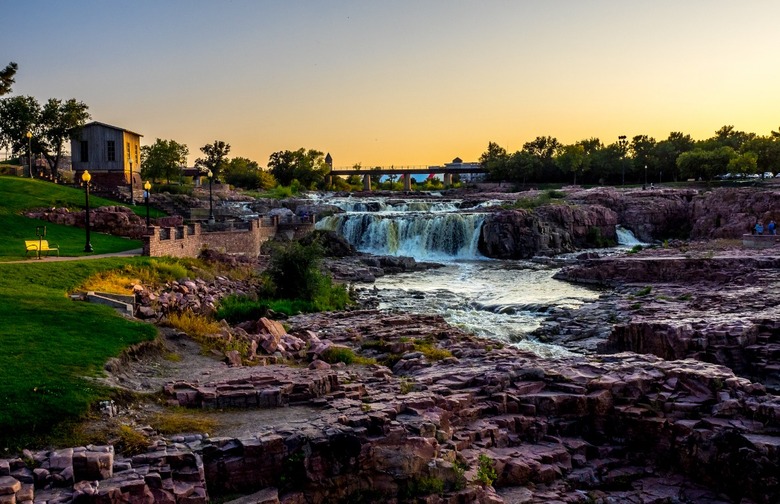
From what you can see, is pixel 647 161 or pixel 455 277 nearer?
pixel 455 277

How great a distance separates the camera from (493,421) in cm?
1116

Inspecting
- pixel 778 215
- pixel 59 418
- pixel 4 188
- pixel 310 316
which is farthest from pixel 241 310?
pixel 778 215

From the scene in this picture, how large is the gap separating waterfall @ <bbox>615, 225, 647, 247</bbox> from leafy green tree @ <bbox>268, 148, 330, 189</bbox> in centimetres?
4998

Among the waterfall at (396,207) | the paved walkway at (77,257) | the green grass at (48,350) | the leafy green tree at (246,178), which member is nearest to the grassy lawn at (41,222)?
the paved walkway at (77,257)

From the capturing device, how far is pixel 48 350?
1154cm

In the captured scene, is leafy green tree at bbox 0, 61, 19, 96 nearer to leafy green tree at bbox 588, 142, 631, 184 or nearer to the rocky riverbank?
the rocky riverbank

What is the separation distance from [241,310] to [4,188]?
24638mm

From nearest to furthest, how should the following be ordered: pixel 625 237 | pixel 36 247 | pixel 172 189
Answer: pixel 36 247 → pixel 625 237 → pixel 172 189

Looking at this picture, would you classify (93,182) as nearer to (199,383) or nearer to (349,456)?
(199,383)

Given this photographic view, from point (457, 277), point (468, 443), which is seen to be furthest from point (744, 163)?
point (468, 443)

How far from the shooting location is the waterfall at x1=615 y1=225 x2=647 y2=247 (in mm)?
50688

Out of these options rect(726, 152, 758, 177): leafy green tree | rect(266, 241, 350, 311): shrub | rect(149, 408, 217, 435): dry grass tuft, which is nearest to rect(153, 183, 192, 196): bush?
rect(266, 241, 350, 311): shrub

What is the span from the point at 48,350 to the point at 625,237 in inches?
1843

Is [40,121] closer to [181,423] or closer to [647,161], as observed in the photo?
[181,423]
